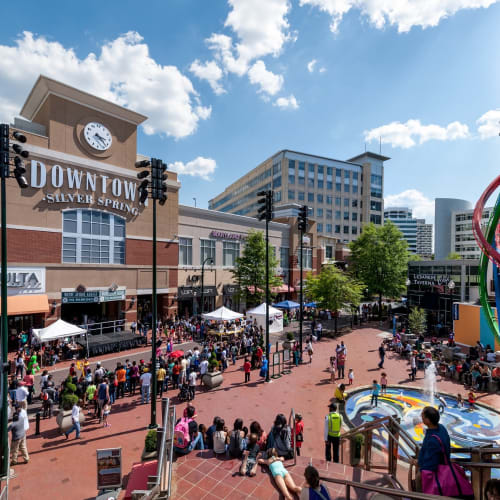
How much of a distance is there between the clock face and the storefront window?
1650 centimetres

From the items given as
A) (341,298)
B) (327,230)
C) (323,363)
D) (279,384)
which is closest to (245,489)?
(279,384)

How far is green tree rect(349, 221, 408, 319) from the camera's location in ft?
122

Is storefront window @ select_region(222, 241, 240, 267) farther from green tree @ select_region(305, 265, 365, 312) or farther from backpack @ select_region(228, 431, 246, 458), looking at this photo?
backpack @ select_region(228, 431, 246, 458)

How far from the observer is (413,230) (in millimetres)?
150625

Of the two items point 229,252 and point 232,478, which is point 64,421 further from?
point 229,252

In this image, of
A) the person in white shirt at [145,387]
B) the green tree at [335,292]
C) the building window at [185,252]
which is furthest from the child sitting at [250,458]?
the building window at [185,252]

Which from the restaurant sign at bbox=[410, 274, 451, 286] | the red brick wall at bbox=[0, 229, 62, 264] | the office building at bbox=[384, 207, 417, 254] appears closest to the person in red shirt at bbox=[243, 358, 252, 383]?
the red brick wall at bbox=[0, 229, 62, 264]

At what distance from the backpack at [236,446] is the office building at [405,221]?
154270mm

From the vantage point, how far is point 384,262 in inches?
1475

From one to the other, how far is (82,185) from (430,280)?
3425cm

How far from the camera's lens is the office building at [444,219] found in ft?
331

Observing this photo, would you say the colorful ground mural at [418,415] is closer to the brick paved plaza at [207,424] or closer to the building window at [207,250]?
the brick paved plaza at [207,424]

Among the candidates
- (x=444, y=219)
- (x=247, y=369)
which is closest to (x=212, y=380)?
(x=247, y=369)

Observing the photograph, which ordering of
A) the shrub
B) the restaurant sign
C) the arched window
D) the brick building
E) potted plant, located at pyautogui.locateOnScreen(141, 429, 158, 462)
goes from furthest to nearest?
the restaurant sign
the arched window
the brick building
the shrub
potted plant, located at pyautogui.locateOnScreen(141, 429, 158, 462)
